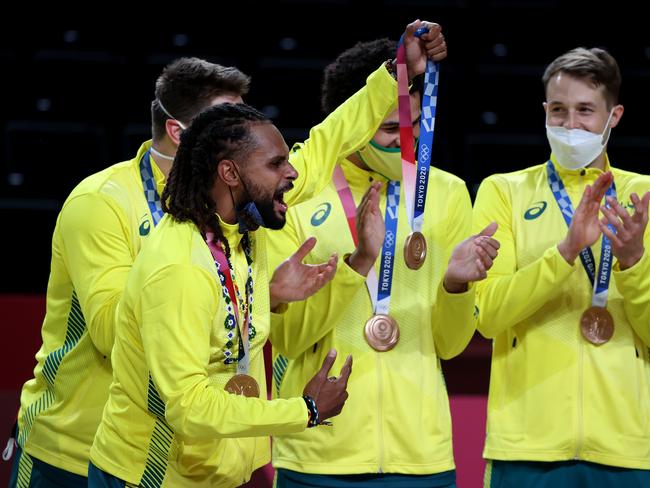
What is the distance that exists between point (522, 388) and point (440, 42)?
114 cm

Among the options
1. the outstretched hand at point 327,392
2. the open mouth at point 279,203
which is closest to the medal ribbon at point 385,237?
the open mouth at point 279,203

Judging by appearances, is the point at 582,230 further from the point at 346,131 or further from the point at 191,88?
the point at 191,88

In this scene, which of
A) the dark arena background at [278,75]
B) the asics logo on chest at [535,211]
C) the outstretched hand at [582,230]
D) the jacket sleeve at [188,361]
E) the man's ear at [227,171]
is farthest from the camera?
the dark arena background at [278,75]

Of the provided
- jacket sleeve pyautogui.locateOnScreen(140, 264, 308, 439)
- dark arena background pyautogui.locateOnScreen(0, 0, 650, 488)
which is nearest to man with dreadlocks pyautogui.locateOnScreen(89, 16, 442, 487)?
jacket sleeve pyautogui.locateOnScreen(140, 264, 308, 439)

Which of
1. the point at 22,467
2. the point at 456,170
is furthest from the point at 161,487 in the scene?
the point at 456,170

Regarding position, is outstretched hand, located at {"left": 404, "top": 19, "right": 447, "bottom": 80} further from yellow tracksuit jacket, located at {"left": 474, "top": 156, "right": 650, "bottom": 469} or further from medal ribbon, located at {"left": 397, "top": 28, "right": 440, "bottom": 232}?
yellow tracksuit jacket, located at {"left": 474, "top": 156, "right": 650, "bottom": 469}

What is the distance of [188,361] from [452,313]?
0.99m

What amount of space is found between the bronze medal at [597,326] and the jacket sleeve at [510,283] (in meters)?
0.13

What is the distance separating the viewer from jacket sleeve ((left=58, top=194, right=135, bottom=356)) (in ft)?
10.4

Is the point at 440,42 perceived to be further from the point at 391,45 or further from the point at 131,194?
the point at 131,194

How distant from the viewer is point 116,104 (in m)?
6.95

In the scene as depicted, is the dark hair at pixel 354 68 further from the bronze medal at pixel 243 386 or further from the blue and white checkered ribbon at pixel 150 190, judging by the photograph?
the bronze medal at pixel 243 386

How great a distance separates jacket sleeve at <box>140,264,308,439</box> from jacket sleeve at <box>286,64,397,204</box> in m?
0.70

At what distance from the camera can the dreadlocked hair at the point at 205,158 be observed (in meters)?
2.83
